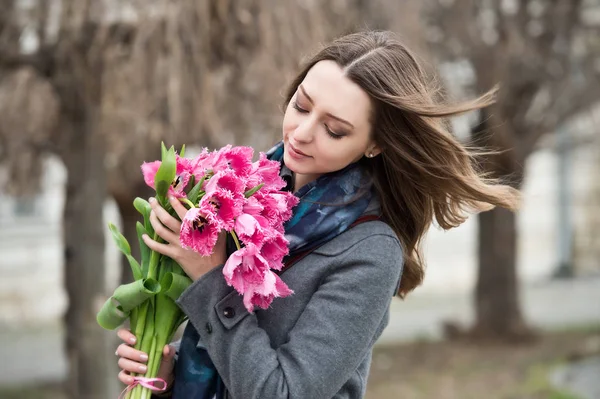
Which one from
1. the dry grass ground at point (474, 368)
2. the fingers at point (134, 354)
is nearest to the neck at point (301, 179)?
the fingers at point (134, 354)

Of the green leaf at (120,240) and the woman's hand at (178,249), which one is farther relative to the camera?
the green leaf at (120,240)

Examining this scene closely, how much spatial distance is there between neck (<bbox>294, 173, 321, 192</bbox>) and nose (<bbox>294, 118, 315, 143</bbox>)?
0.46 ft

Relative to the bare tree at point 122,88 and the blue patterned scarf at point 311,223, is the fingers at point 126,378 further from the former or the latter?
the bare tree at point 122,88

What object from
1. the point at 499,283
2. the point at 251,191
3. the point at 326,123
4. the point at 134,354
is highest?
the point at 326,123

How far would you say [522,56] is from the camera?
8.00m

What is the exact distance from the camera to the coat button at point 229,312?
64.6 inches

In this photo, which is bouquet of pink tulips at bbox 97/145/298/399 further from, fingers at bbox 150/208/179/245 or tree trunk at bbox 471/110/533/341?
tree trunk at bbox 471/110/533/341

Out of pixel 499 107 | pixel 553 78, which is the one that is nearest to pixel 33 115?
pixel 499 107

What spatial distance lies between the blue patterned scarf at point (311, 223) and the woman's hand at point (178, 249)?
67 millimetres

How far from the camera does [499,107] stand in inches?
317

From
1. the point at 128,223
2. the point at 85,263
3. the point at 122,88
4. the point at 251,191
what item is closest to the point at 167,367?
the point at 251,191

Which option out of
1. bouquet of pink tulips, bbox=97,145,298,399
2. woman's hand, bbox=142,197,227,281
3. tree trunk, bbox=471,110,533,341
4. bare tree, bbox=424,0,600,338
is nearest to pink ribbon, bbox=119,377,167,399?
bouquet of pink tulips, bbox=97,145,298,399

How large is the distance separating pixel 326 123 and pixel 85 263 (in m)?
4.82

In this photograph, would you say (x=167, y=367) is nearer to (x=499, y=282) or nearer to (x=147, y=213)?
(x=147, y=213)
